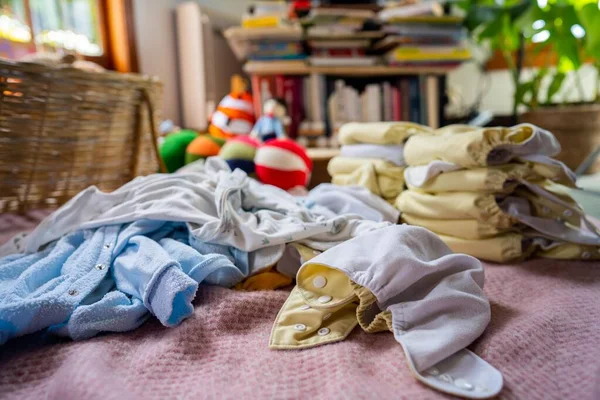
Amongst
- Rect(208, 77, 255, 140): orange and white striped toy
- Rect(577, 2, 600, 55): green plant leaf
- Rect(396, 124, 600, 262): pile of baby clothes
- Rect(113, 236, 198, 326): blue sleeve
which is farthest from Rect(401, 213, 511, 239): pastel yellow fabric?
Rect(577, 2, 600, 55): green plant leaf

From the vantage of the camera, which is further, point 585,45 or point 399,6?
point 399,6

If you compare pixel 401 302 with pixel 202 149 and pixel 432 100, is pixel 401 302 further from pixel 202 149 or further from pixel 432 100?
pixel 432 100

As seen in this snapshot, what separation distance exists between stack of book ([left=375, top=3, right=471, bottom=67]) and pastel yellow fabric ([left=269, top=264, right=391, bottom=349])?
1223 millimetres

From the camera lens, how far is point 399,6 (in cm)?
158

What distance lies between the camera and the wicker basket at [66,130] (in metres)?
0.70

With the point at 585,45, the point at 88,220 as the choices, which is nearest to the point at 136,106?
the point at 88,220

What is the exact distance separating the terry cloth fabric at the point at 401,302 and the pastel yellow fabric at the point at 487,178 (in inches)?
6.5

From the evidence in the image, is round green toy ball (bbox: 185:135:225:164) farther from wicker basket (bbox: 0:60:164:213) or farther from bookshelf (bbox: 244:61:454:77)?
bookshelf (bbox: 244:61:454:77)

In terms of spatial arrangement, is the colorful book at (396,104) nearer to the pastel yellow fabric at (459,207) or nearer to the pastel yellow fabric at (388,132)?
the pastel yellow fabric at (388,132)

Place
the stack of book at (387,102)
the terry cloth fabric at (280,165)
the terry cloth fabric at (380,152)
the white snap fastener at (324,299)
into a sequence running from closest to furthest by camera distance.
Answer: the white snap fastener at (324,299), the terry cloth fabric at (380,152), the terry cloth fabric at (280,165), the stack of book at (387,102)

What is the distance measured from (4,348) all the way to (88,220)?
22 cm

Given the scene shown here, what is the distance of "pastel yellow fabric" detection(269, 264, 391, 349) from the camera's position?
0.42 meters

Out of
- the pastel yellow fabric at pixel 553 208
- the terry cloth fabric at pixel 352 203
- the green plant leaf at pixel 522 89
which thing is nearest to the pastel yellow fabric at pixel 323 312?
the terry cloth fabric at pixel 352 203

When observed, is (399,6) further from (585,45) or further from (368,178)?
(368,178)
